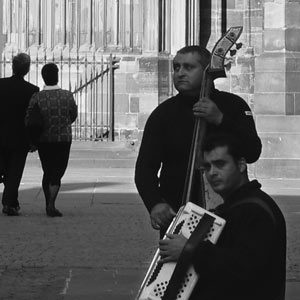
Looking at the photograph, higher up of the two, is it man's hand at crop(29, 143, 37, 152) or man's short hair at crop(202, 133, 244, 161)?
man's short hair at crop(202, 133, 244, 161)

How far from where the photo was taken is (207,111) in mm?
6152

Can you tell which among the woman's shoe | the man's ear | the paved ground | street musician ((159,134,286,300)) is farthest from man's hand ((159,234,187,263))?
the woman's shoe

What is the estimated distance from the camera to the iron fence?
87.6 feet

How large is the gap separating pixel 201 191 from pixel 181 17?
19.8 metres

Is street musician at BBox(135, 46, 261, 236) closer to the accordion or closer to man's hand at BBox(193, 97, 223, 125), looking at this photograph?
man's hand at BBox(193, 97, 223, 125)

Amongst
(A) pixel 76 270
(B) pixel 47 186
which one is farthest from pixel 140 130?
(A) pixel 76 270

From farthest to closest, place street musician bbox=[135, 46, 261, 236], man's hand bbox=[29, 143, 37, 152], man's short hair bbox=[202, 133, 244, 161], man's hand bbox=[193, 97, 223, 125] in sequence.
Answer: man's hand bbox=[29, 143, 37, 152] → street musician bbox=[135, 46, 261, 236] → man's hand bbox=[193, 97, 223, 125] → man's short hair bbox=[202, 133, 244, 161]

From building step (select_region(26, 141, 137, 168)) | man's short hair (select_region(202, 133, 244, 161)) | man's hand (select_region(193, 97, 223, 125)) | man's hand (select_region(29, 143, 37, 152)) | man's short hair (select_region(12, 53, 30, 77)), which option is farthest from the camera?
building step (select_region(26, 141, 137, 168))

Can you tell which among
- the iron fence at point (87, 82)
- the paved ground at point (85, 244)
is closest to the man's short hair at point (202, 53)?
the paved ground at point (85, 244)

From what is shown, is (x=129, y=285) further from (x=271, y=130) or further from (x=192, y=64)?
(x=271, y=130)

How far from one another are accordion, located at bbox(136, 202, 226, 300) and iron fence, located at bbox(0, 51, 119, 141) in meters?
20.7

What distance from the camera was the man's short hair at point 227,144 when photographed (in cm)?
497

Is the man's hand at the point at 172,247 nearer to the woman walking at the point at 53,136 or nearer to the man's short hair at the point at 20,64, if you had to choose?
the woman walking at the point at 53,136

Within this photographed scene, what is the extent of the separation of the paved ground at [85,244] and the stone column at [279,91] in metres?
1.35
